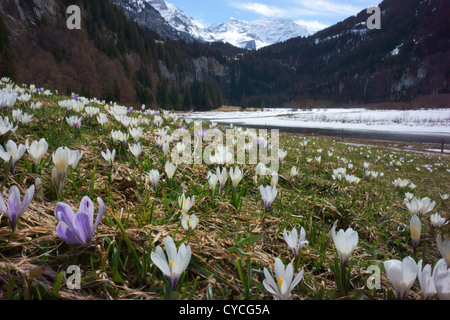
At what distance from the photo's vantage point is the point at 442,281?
0.73m

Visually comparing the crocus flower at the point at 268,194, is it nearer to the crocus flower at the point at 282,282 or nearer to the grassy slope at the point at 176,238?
the grassy slope at the point at 176,238

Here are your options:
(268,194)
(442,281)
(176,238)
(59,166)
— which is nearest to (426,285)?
(442,281)

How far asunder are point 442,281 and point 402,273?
102 millimetres

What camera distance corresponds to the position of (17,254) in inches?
33.8

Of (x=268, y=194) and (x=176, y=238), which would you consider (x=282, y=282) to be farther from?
(x=268, y=194)

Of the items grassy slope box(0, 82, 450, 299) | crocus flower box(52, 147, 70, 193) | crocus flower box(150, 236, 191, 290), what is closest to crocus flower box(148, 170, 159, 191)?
grassy slope box(0, 82, 450, 299)

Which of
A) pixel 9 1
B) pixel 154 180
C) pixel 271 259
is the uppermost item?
pixel 9 1

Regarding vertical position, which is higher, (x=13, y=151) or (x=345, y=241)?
(x=13, y=151)

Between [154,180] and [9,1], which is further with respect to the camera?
[9,1]

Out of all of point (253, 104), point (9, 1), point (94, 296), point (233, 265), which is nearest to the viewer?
point (94, 296)
